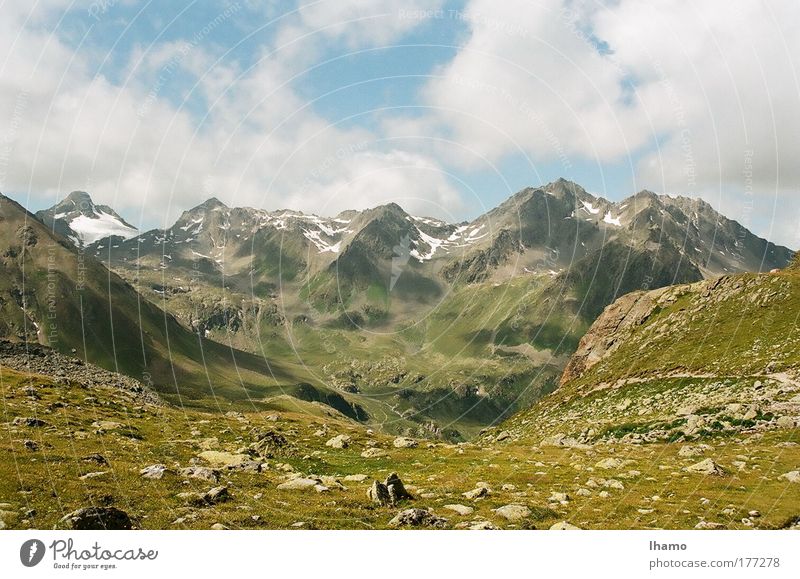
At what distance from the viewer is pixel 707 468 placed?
38.6 metres

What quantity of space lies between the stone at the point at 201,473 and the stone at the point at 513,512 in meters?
17.5

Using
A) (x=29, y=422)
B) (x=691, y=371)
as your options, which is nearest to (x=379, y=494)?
(x=29, y=422)

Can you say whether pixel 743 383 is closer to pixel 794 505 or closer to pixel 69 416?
pixel 794 505

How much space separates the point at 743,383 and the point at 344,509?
59.6m

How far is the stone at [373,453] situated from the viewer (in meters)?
50.6

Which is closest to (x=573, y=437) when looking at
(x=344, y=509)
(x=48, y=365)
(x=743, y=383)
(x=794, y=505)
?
(x=743, y=383)

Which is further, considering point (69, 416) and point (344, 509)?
point (69, 416)

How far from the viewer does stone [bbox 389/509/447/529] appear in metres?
25.8

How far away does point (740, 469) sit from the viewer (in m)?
38.6

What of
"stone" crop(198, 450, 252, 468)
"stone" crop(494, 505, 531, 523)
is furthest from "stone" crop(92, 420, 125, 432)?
"stone" crop(494, 505, 531, 523)

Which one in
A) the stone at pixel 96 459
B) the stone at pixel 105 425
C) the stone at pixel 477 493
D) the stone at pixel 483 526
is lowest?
the stone at pixel 483 526

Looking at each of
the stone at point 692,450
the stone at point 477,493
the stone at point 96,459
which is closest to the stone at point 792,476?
the stone at point 692,450

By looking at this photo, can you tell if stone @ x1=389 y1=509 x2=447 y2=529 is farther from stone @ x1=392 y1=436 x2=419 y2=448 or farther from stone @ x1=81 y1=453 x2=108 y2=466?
stone @ x1=392 y1=436 x2=419 y2=448

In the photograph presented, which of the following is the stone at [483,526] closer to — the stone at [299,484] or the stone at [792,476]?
the stone at [299,484]
